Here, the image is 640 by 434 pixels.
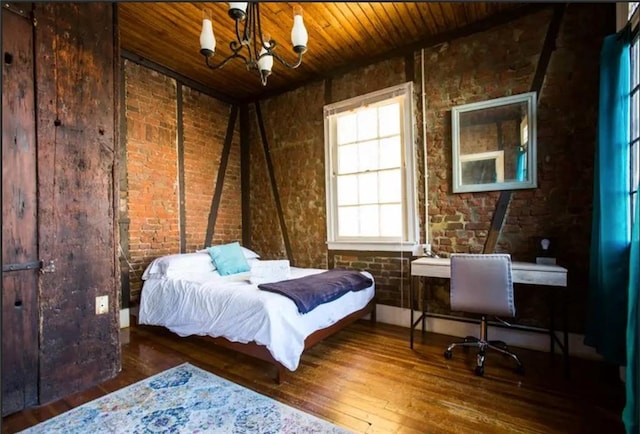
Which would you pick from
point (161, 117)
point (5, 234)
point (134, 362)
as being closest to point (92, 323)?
point (134, 362)

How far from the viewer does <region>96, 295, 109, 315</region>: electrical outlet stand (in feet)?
7.05

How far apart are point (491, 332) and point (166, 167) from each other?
4196 mm

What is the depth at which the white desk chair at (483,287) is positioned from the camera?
2.17 m

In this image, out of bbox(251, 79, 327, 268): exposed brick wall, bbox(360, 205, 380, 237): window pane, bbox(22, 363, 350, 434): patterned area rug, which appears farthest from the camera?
bbox(251, 79, 327, 268): exposed brick wall

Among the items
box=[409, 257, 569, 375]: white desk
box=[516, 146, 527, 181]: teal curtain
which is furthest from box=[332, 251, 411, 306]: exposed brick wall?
box=[516, 146, 527, 181]: teal curtain

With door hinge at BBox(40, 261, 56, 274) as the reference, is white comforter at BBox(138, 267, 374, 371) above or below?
below

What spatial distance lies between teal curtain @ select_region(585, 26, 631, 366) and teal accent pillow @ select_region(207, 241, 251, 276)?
10.7ft

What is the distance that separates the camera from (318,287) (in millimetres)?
2510

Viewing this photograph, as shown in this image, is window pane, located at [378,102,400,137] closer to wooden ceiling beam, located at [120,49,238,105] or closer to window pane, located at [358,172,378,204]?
window pane, located at [358,172,378,204]

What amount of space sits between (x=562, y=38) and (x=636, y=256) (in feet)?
6.94

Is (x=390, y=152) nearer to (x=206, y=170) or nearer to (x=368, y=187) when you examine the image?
(x=368, y=187)

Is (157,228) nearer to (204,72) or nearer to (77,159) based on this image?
(77,159)

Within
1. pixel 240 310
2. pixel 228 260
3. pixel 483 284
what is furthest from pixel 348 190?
pixel 240 310

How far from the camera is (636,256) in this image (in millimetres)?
1587
